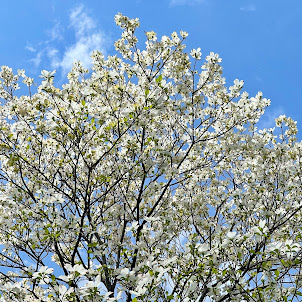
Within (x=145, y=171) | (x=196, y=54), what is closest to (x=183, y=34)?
(x=196, y=54)

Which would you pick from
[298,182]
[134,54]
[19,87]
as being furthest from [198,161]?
[19,87]

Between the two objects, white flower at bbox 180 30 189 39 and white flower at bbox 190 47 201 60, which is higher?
white flower at bbox 180 30 189 39

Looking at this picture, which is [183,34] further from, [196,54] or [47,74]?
[47,74]

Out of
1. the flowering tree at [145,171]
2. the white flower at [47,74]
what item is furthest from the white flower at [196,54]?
the white flower at [47,74]

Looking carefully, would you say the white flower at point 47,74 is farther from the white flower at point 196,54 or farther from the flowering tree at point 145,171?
the white flower at point 196,54

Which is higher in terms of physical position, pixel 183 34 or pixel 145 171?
pixel 183 34

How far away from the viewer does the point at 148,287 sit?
412cm

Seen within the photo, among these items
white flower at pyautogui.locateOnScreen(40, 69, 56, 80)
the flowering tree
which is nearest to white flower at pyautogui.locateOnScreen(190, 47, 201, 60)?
the flowering tree

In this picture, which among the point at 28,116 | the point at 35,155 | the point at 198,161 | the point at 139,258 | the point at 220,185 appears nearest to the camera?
the point at 28,116

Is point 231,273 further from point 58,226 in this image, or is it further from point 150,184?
point 58,226

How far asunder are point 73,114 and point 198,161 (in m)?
3.10

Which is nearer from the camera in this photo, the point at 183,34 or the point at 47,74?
the point at 47,74

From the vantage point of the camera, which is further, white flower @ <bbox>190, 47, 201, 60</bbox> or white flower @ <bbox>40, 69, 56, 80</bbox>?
white flower @ <bbox>190, 47, 201, 60</bbox>

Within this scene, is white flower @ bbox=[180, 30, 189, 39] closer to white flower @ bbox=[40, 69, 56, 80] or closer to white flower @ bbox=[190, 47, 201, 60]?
white flower @ bbox=[190, 47, 201, 60]
